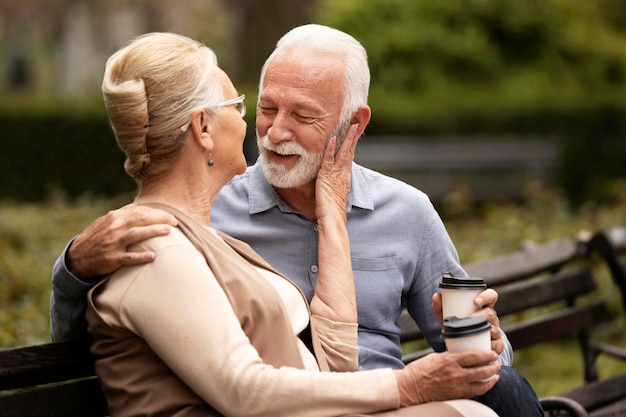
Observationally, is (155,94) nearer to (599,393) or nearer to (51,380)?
(51,380)

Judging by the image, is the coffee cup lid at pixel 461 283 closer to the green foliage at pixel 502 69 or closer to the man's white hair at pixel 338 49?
the man's white hair at pixel 338 49

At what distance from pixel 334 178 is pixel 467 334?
86cm

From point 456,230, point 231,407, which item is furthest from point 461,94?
point 231,407

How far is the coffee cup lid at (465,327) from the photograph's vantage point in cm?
275

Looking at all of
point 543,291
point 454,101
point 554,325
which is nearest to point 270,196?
point 543,291

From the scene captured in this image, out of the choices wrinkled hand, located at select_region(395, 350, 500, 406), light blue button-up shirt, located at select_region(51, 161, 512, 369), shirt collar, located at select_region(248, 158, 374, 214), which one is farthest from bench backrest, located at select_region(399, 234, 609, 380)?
wrinkled hand, located at select_region(395, 350, 500, 406)

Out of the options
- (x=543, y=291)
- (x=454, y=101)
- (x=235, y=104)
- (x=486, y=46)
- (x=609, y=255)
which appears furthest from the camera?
(x=486, y=46)

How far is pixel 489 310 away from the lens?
10.0 ft

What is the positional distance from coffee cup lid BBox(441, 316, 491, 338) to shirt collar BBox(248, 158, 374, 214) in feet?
2.80

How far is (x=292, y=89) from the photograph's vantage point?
136 inches

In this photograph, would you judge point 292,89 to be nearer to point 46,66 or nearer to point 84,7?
point 84,7

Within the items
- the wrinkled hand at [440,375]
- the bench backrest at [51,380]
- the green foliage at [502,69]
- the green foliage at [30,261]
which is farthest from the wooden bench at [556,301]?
the green foliage at [502,69]

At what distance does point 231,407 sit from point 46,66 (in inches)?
1560

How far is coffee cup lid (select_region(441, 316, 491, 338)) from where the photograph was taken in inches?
108
